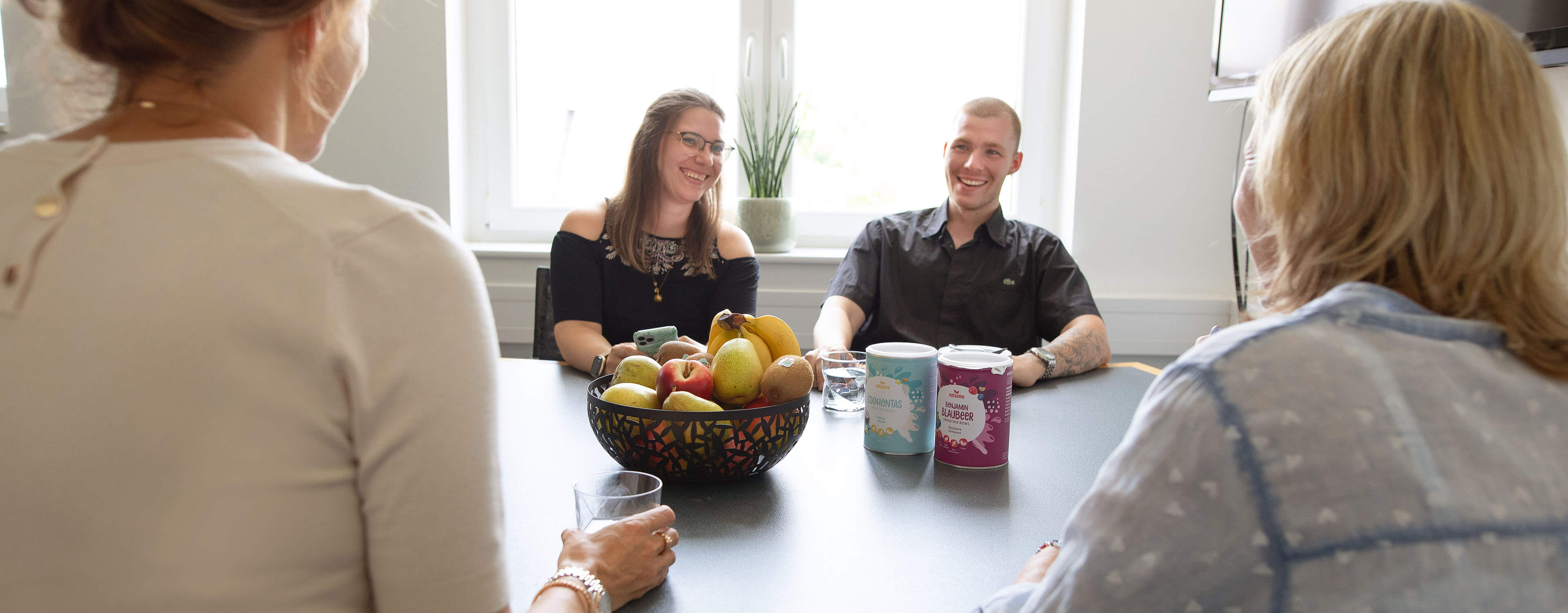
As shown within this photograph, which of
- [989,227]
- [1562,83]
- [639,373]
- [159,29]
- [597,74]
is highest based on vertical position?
[597,74]

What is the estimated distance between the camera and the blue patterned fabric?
57 cm

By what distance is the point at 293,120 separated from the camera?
656 mm

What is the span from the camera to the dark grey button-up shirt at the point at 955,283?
8.16ft

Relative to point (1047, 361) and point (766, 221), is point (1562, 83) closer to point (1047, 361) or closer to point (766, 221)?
point (1047, 361)

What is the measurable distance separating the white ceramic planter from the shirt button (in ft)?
8.34

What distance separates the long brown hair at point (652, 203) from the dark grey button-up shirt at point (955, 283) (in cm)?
42

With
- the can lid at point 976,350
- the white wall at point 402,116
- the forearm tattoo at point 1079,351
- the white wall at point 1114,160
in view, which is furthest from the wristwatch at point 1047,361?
the white wall at point 402,116

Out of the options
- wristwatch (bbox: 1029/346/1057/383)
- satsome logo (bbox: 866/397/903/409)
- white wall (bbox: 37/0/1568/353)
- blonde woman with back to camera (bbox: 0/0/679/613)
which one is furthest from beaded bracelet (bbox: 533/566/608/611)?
white wall (bbox: 37/0/1568/353)

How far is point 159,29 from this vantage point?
54 cm

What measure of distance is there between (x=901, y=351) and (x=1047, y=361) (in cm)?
57

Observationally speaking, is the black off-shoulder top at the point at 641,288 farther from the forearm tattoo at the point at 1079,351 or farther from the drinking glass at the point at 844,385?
the forearm tattoo at the point at 1079,351

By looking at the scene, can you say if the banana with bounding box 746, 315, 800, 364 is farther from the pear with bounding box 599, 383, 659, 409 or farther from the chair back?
the chair back

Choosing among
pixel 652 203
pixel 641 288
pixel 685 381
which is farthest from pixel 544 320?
pixel 685 381

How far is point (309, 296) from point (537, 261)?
8.47 ft
